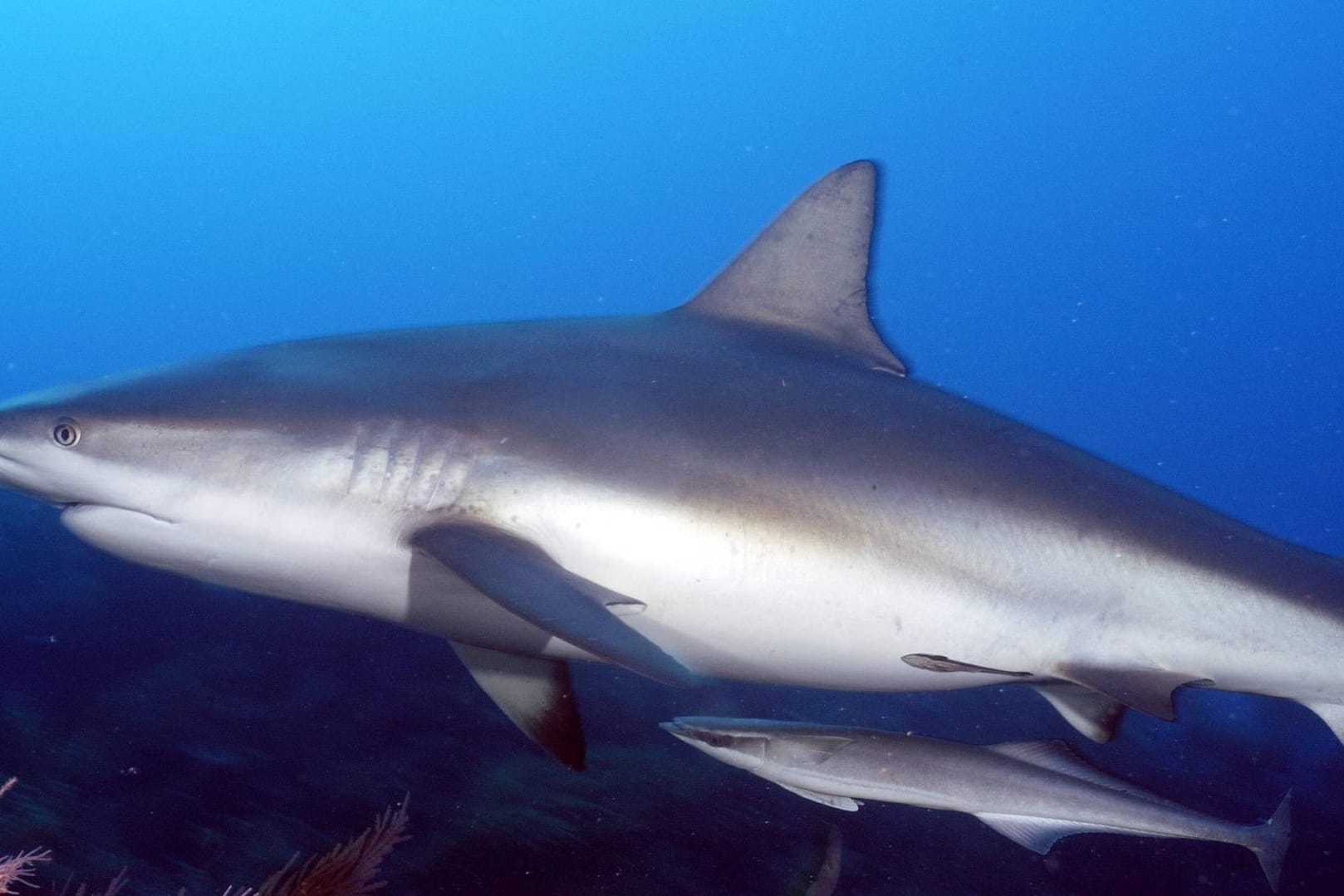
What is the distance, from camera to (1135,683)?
3.10 meters

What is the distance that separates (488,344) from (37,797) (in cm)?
246

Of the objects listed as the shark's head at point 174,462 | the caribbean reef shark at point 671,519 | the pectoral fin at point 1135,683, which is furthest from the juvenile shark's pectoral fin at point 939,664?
the shark's head at point 174,462

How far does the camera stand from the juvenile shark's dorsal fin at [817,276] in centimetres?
378

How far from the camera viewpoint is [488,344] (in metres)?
3.23

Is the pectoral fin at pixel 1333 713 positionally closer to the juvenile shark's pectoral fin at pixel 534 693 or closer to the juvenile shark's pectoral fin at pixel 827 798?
the juvenile shark's pectoral fin at pixel 827 798

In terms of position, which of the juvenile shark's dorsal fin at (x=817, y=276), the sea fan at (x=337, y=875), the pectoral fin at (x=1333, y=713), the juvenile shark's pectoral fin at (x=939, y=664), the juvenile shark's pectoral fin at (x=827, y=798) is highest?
the juvenile shark's dorsal fin at (x=817, y=276)

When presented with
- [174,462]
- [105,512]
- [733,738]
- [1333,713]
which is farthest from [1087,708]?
[105,512]

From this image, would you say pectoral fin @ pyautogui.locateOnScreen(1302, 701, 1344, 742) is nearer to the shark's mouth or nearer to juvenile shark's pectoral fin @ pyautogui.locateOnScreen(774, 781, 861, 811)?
juvenile shark's pectoral fin @ pyautogui.locateOnScreen(774, 781, 861, 811)

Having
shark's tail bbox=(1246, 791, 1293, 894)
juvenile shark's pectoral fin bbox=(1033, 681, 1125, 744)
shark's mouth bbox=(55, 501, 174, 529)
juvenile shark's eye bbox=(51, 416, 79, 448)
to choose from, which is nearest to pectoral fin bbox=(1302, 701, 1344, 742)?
shark's tail bbox=(1246, 791, 1293, 894)

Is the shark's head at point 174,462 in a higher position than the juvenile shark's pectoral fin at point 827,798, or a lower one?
higher

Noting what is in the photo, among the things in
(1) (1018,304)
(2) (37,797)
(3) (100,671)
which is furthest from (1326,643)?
(1) (1018,304)

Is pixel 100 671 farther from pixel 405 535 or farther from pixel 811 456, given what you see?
pixel 811 456

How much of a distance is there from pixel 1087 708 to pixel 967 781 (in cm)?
81

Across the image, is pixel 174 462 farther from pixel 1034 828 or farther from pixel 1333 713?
pixel 1333 713
